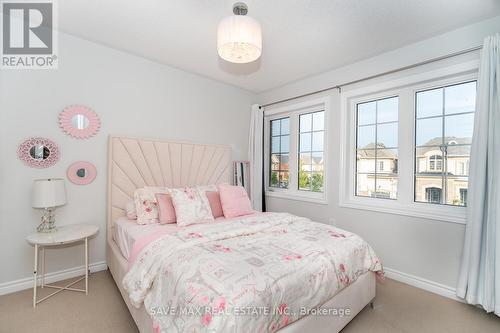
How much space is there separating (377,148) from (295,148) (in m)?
1.20

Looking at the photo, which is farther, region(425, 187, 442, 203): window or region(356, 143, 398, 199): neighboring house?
region(356, 143, 398, 199): neighboring house

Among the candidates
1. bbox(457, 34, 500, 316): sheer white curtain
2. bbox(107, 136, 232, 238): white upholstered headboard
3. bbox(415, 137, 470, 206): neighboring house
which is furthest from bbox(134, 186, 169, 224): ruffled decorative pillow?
bbox(457, 34, 500, 316): sheer white curtain

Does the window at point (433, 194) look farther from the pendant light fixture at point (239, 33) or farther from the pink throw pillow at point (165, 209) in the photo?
the pink throw pillow at point (165, 209)

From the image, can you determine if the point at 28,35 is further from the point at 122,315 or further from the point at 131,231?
the point at 122,315

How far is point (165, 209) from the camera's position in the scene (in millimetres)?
2426

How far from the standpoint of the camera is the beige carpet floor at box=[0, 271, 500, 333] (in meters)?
1.82

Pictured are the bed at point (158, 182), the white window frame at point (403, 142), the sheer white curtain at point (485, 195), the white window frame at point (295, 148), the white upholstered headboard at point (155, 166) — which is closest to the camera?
the bed at point (158, 182)

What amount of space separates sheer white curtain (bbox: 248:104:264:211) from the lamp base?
99.8 inches

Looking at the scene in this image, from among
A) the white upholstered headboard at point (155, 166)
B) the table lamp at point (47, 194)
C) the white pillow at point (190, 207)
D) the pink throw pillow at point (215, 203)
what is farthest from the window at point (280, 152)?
the table lamp at point (47, 194)

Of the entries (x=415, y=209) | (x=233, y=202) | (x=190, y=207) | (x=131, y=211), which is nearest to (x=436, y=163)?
(x=415, y=209)

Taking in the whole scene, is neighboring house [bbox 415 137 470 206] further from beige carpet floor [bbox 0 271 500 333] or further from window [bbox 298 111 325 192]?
window [bbox 298 111 325 192]

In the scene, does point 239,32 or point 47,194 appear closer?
point 239,32

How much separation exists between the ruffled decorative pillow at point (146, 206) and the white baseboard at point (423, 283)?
263 centimetres

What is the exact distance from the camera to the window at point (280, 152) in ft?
13.0
